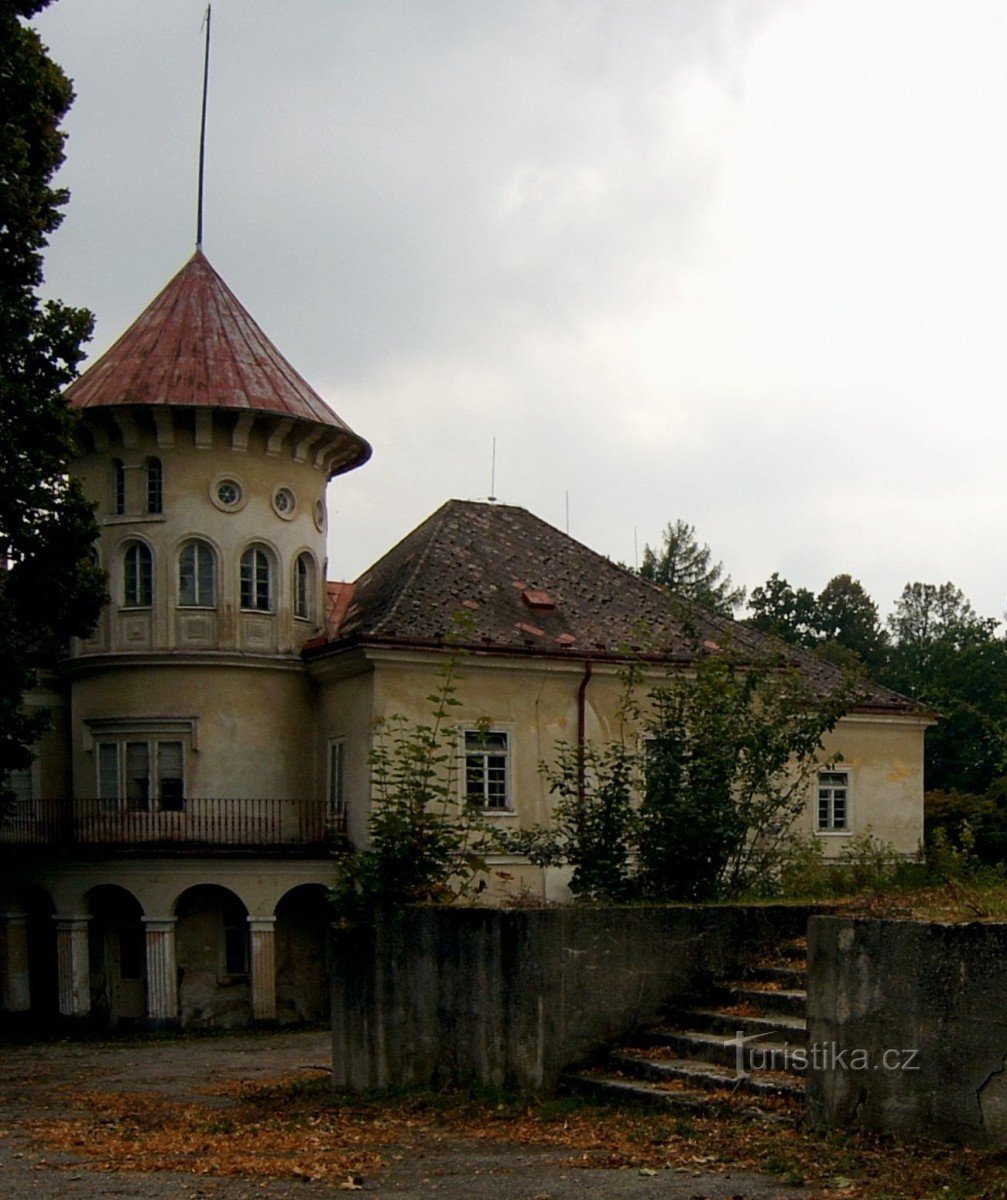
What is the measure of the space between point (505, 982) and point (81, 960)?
21.2 m

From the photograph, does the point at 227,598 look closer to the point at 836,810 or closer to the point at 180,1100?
the point at 836,810

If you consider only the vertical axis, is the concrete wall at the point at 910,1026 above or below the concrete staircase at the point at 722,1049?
above

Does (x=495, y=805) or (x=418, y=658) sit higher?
(x=418, y=658)

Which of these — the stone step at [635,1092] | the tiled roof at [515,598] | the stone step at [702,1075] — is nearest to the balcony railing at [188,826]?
the tiled roof at [515,598]

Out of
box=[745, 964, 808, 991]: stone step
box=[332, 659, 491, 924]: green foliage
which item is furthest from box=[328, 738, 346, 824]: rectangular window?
box=[745, 964, 808, 991]: stone step

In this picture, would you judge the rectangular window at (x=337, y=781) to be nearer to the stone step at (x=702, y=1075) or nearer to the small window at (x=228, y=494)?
the small window at (x=228, y=494)

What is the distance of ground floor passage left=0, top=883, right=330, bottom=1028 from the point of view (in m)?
30.1

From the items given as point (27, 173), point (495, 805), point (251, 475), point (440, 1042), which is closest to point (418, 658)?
point (495, 805)

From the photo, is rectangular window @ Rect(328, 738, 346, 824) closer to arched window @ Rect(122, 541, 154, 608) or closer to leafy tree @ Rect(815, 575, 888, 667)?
arched window @ Rect(122, 541, 154, 608)

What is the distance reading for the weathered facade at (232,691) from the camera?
30.3 m

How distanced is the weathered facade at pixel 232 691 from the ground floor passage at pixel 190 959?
4cm

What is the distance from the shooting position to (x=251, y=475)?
107 ft

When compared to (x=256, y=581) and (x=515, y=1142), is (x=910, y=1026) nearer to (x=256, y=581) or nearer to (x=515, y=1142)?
(x=515, y=1142)

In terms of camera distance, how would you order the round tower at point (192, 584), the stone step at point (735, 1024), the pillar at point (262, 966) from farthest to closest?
the round tower at point (192, 584)
the pillar at point (262, 966)
the stone step at point (735, 1024)
